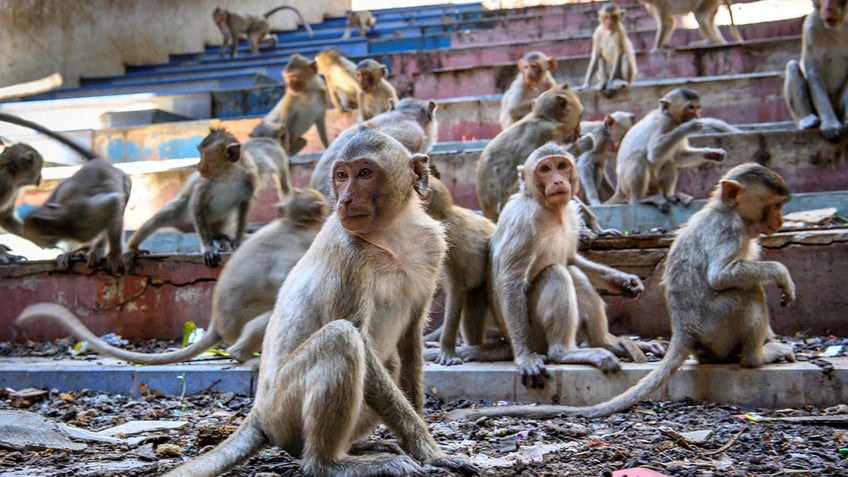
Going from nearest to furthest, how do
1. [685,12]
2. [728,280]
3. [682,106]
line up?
1. [728,280]
2. [682,106]
3. [685,12]

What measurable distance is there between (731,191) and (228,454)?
3600 mm

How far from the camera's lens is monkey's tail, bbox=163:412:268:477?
3.18 m

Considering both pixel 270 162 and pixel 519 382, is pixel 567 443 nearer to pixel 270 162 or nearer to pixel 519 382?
pixel 519 382

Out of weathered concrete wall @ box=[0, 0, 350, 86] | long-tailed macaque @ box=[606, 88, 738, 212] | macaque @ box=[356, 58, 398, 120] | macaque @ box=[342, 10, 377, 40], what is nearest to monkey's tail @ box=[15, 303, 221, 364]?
long-tailed macaque @ box=[606, 88, 738, 212]

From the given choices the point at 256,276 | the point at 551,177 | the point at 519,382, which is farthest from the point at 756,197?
the point at 256,276

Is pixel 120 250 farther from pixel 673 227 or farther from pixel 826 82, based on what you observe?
pixel 826 82

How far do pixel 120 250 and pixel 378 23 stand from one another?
45.0 ft

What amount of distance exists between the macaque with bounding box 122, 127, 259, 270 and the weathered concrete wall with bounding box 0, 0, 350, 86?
30.2 feet

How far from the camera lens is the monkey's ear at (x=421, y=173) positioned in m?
3.83

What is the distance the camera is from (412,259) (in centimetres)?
375

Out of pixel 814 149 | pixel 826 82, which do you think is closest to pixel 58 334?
pixel 814 149

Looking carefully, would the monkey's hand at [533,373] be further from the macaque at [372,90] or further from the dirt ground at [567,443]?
the macaque at [372,90]

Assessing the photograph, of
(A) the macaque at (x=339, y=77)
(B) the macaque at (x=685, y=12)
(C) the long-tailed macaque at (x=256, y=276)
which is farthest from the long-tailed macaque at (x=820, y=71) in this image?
(A) the macaque at (x=339, y=77)

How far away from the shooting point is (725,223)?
17.7 feet
